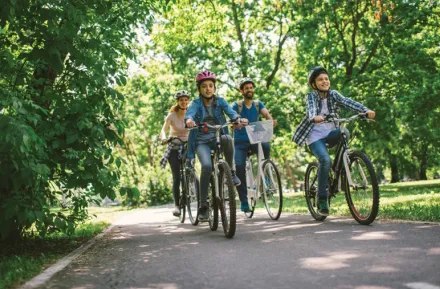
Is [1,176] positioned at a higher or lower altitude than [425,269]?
higher

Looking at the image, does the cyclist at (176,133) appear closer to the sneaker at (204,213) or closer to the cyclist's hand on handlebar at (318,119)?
the sneaker at (204,213)

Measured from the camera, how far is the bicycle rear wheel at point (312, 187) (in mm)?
7746

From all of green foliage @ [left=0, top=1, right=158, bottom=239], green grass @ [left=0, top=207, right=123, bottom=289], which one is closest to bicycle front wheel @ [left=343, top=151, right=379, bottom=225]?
green foliage @ [left=0, top=1, right=158, bottom=239]

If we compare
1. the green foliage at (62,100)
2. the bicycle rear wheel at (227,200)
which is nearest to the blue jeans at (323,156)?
the bicycle rear wheel at (227,200)

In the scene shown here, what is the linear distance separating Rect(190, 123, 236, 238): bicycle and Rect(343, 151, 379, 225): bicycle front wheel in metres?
1.59

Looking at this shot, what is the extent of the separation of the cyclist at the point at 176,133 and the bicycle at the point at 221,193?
1982 mm

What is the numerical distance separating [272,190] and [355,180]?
196cm

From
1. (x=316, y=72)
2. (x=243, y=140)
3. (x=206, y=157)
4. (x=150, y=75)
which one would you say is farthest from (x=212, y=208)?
(x=150, y=75)

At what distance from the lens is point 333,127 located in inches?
292

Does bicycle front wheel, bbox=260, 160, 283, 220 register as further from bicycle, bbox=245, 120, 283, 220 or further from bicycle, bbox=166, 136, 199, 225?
bicycle, bbox=166, 136, 199, 225

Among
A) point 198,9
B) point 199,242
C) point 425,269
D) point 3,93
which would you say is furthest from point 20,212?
point 198,9

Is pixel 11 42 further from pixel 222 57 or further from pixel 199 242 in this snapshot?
pixel 222 57

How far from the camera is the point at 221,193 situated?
670 centimetres

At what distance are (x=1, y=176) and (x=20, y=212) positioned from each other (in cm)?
44
